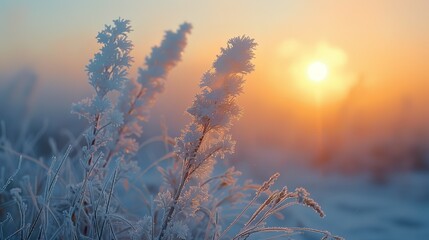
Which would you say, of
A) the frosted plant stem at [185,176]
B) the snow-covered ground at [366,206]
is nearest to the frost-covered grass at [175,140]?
the frosted plant stem at [185,176]

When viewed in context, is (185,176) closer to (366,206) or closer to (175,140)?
(175,140)

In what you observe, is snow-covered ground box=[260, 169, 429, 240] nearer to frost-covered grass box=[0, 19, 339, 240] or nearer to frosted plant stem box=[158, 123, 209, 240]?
frost-covered grass box=[0, 19, 339, 240]

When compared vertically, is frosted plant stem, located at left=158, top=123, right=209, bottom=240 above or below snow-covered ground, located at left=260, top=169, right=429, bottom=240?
below

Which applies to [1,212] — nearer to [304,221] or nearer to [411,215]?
[304,221]

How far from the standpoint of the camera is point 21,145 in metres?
4.15

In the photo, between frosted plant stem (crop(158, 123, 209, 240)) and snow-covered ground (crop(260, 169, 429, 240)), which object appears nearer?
frosted plant stem (crop(158, 123, 209, 240))

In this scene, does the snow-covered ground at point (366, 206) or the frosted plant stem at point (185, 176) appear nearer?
the frosted plant stem at point (185, 176)

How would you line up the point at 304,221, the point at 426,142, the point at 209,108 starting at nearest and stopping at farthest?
the point at 209,108, the point at 304,221, the point at 426,142

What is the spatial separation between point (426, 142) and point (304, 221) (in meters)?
5.14

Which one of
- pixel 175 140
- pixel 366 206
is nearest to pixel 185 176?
pixel 175 140

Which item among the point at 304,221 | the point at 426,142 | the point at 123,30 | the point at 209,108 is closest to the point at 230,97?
the point at 209,108

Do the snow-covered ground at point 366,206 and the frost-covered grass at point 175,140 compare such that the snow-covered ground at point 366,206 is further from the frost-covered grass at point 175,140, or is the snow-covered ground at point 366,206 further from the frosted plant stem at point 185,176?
the frosted plant stem at point 185,176

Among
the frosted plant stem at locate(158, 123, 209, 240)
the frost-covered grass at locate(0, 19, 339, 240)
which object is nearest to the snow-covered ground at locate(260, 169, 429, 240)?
the frost-covered grass at locate(0, 19, 339, 240)

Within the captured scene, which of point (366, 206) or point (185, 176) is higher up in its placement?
point (366, 206)
